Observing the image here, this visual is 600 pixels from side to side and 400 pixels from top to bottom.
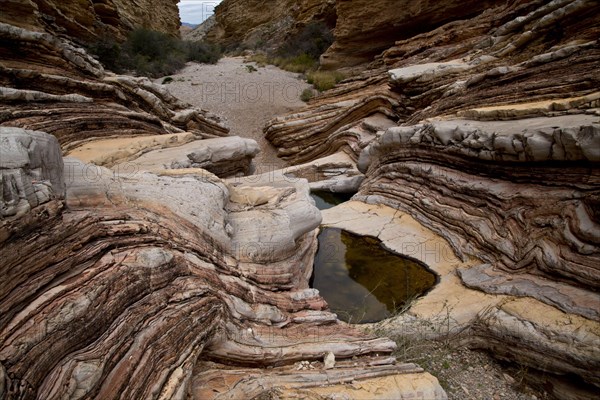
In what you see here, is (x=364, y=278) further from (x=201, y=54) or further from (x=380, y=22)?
(x=201, y=54)

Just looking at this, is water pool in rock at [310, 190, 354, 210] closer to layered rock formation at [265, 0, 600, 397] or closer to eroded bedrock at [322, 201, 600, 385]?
layered rock formation at [265, 0, 600, 397]

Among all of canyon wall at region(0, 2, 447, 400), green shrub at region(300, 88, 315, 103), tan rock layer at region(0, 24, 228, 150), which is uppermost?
green shrub at region(300, 88, 315, 103)

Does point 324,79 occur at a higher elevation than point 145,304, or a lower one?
higher

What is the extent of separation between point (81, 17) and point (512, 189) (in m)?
15.1

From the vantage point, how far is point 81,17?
1266cm

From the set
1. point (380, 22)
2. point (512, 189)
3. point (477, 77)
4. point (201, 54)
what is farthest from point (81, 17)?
point (512, 189)

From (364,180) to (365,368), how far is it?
5445 millimetres

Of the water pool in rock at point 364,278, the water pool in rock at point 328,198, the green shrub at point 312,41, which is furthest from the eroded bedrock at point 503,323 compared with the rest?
the green shrub at point 312,41

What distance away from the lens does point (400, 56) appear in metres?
11.8

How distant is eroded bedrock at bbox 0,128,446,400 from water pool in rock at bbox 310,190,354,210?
407 cm

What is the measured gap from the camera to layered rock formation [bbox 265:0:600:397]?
3018mm

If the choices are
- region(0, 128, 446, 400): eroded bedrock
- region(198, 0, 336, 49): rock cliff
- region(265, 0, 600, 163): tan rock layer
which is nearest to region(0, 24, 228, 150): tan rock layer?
region(0, 128, 446, 400): eroded bedrock

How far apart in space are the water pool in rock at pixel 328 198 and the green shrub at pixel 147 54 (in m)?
9.89

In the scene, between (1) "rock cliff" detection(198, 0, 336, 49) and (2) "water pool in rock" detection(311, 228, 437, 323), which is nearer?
(2) "water pool in rock" detection(311, 228, 437, 323)
